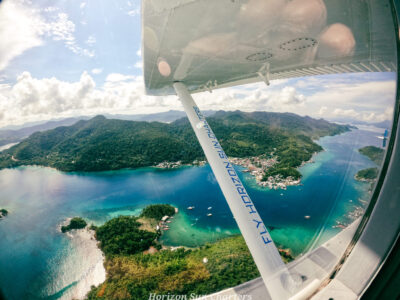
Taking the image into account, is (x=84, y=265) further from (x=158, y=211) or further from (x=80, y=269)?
(x=158, y=211)

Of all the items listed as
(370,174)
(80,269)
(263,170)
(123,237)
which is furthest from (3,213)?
(263,170)

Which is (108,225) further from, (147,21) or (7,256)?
(147,21)

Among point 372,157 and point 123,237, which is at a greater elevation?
point 372,157

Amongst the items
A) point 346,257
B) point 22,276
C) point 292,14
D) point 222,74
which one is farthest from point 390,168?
point 22,276

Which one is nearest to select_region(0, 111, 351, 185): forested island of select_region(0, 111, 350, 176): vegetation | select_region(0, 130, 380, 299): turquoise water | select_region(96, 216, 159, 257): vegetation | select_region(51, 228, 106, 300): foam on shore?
select_region(0, 111, 350, 176): vegetation

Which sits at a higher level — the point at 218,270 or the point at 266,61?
the point at 266,61

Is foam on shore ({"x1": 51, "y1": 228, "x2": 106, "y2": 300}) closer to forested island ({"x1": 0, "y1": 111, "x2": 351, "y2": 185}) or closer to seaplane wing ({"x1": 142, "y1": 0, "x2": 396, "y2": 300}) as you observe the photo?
seaplane wing ({"x1": 142, "y1": 0, "x2": 396, "y2": 300})

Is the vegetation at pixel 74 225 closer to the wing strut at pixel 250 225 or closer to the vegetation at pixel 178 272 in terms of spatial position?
the vegetation at pixel 178 272
